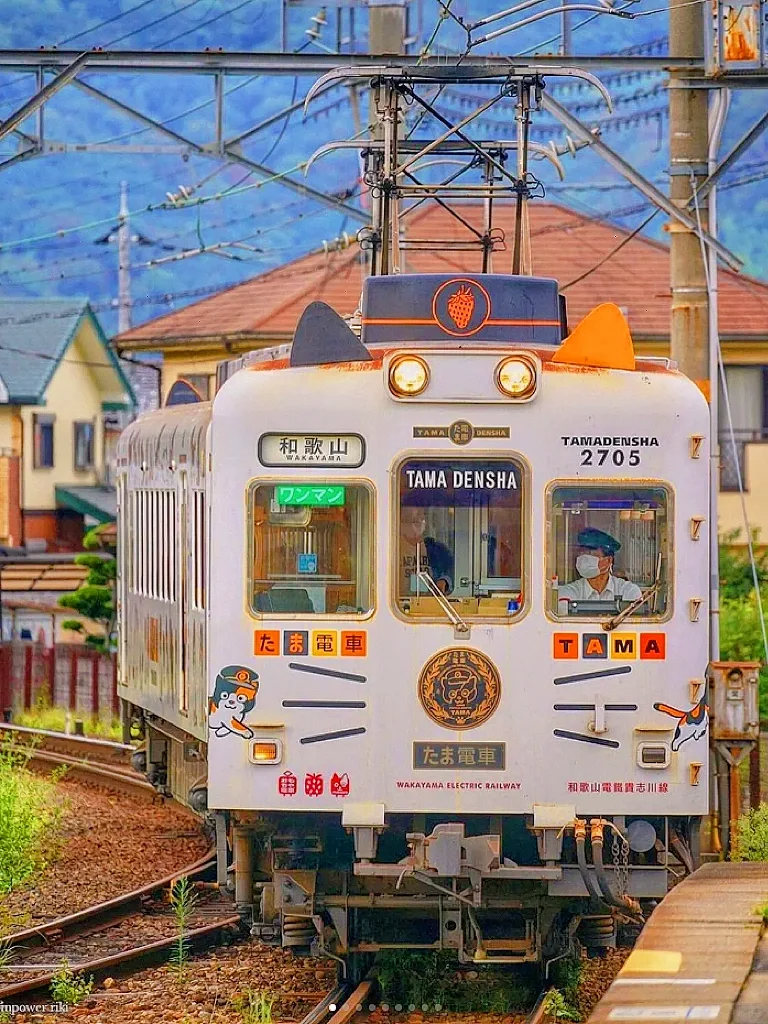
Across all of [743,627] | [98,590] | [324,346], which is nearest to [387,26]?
[743,627]

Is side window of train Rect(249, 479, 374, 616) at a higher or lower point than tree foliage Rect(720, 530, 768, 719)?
higher

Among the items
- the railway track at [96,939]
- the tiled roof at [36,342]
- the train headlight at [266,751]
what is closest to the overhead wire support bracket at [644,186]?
the train headlight at [266,751]

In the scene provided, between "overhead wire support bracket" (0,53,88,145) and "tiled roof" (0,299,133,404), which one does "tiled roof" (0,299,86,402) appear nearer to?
"tiled roof" (0,299,133,404)

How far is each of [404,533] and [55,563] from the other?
27968mm

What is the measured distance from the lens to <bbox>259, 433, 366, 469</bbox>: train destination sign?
854cm

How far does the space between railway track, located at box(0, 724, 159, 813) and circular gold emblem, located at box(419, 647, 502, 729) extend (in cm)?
836

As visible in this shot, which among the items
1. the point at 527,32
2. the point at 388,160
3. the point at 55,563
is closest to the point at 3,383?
the point at 55,563

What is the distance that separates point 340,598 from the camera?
8531 millimetres

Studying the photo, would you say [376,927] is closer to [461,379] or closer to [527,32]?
[461,379]

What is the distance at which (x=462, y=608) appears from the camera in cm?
851

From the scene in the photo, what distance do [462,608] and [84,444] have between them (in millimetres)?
36533

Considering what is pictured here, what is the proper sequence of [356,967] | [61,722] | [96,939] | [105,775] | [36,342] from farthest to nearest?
[36,342], [61,722], [105,775], [96,939], [356,967]

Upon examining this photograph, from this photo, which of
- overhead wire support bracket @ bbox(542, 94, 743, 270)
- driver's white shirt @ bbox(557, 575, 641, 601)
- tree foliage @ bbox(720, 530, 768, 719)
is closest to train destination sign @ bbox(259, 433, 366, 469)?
driver's white shirt @ bbox(557, 575, 641, 601)

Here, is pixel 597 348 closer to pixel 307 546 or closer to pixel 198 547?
pixel 307 546
